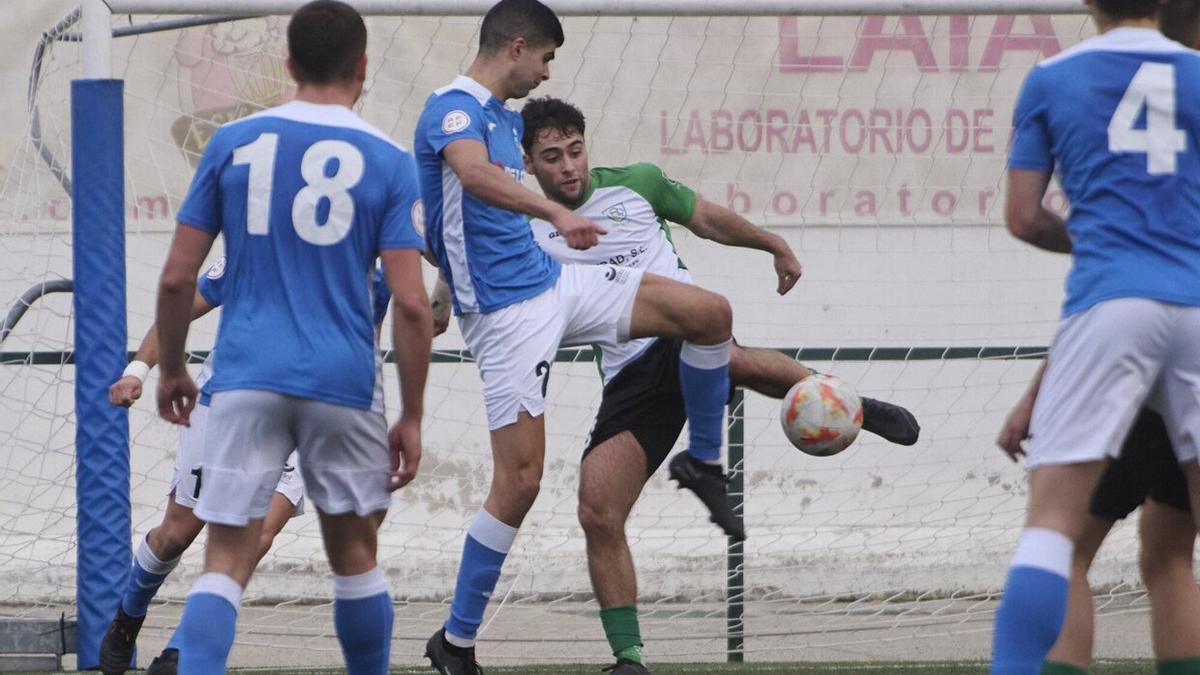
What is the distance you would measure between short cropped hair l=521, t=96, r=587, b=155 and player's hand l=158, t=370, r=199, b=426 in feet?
6.68

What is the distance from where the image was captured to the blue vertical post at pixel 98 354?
5.38 meters

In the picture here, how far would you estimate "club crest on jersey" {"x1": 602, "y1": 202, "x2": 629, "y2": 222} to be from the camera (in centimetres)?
571

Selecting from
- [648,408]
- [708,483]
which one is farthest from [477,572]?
[648,408]

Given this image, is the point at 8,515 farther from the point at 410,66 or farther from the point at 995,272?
the point at 995,272

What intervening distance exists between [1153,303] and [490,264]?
7.56 ft

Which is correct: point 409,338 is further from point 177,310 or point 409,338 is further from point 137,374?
point 137,374

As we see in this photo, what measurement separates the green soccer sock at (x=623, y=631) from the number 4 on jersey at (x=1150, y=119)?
2.51m

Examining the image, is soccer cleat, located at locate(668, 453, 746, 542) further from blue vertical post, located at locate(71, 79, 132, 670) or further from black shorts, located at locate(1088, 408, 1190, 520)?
blue vertical post, located at locate(71, 79, 132, 670)

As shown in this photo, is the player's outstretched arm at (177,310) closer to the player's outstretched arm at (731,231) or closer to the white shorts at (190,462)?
the white shorts at (190,462)

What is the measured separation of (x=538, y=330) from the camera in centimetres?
489

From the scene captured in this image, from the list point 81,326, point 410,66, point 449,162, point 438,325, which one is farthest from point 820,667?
point 410,66

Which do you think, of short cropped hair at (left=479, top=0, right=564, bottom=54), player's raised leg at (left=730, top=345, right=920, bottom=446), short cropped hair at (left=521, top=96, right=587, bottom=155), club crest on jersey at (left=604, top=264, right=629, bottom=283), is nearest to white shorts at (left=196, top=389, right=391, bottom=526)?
club crest on jersey at (left=604, top=264, right=629, bottom=283)

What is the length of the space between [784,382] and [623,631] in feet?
3.95

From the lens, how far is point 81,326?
542 cm
